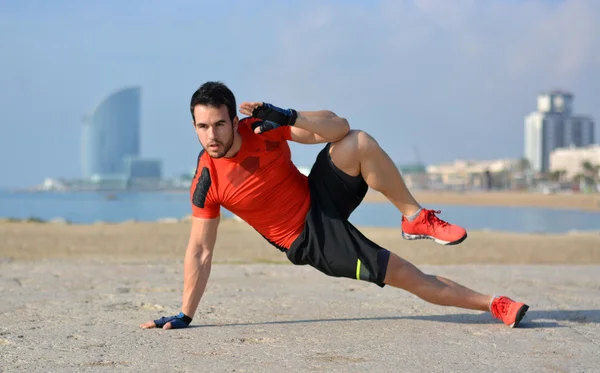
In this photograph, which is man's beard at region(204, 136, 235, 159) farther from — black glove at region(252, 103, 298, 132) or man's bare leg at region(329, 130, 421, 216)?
man's bare leg at region(329, 130, 421, 216)

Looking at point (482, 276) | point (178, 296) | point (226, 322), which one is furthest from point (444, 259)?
point (226, 322)

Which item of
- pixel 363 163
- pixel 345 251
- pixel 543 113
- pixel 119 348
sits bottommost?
pixel 119 348

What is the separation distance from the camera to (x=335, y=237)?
4152 mm

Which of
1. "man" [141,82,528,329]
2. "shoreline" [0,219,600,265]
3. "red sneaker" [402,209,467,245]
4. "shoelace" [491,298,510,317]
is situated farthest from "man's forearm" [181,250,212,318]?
"shoreline" [0,219,600,265]

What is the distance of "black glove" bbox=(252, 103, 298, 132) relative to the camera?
3.74 metres

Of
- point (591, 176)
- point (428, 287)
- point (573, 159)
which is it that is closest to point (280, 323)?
point (428, 287)

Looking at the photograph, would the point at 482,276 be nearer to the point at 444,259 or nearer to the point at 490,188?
the point at 444,259

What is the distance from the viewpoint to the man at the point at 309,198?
12.9 ft

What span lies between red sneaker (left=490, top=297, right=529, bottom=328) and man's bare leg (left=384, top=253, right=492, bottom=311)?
6cm

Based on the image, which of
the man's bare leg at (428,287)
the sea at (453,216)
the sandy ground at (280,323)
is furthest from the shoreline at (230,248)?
the sea at (453,216)

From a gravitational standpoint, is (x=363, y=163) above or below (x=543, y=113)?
below

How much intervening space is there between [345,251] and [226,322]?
957mm

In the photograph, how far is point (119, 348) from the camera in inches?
143

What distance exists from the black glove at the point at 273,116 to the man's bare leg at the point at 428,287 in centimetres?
105
